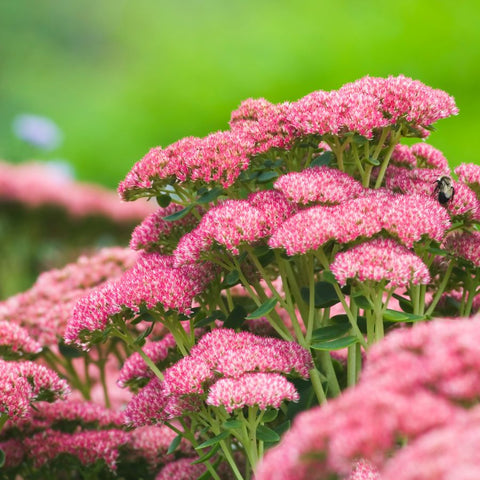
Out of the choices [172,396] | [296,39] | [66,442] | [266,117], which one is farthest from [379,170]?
[296,39]

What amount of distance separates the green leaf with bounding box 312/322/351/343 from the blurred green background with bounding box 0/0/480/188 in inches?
228

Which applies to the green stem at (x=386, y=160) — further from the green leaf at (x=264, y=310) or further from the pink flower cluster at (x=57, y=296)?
the pink flower cluster at (x=57, y=296)

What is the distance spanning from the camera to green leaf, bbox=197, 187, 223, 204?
2.49 m

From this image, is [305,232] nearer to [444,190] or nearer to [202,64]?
[444,190]

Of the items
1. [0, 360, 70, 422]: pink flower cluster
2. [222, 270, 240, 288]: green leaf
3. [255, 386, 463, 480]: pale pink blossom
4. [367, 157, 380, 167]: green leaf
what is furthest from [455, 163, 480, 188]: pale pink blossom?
[0, 360, 70, 422]: pink flower cluster

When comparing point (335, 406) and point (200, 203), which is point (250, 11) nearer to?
point (200, 203)

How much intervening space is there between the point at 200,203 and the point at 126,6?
16232 millimetres

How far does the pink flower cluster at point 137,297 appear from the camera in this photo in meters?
2.34

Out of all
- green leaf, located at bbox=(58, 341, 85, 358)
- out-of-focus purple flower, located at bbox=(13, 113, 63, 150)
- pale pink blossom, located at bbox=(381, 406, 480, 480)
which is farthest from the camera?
out-of-focus purple flower, located at bbox=(13, 113, 63, 150)

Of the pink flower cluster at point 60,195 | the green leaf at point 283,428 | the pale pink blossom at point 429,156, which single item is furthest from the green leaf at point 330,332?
the pink flower cluster at point 60,195

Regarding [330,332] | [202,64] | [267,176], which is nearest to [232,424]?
[330,332]

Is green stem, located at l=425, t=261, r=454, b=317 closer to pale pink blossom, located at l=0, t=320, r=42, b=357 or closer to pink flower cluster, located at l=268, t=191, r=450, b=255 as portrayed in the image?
pink flower cluster, located at l=268, t=191, r=450, b=255

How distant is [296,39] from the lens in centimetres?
1195

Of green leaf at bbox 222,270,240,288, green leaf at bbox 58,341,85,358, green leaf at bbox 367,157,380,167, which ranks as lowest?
green leaf at bbox 58,341,85,358
